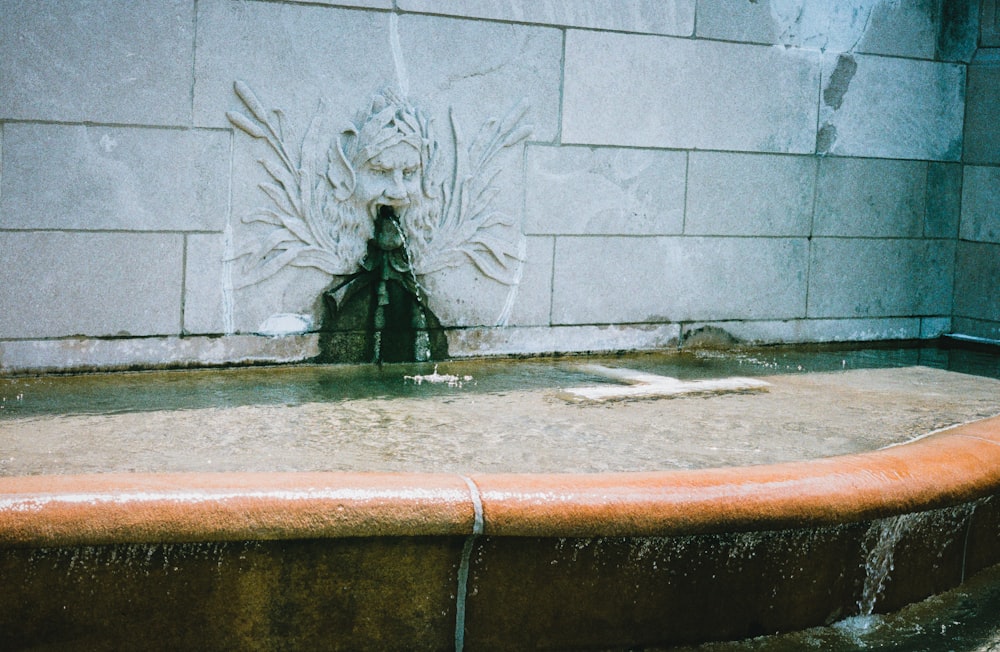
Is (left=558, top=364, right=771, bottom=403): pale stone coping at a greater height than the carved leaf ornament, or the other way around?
the carved leaf ornament

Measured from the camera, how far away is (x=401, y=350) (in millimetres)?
6352

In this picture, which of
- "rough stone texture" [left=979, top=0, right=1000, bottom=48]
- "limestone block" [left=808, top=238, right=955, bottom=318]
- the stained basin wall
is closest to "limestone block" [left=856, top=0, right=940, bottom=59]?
"rough stone texture" [left=979, top=0, right=1000, bottom=48]

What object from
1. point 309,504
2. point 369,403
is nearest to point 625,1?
point 369,403

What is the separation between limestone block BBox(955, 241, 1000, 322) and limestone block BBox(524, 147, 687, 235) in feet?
7.45

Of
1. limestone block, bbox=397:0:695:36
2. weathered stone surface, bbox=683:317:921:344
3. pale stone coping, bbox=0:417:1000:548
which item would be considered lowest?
pale stone coping, bbox=0:417:1000:548

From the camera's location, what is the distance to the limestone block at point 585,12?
6242mm

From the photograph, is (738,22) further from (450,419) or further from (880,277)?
(450,419)

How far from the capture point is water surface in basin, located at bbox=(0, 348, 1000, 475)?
4383mm

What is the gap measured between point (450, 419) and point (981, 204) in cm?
451

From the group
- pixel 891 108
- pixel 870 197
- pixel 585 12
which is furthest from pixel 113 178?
pixel 891 108

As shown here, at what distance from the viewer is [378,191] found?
6141 millimetres

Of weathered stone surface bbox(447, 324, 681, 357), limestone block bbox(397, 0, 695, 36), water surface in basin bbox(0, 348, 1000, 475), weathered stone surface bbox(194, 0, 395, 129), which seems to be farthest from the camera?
weathered stone surface bbox(447, 324, 681, 357)

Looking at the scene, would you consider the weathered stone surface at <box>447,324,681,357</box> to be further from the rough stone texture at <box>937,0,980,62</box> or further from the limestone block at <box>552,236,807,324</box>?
the rough stone texture at <box>937,0,980,62</box>

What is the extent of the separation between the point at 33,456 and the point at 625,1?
4.03 meters
